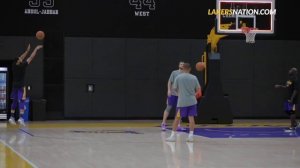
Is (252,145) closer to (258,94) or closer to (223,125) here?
(223,125)

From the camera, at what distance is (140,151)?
12.9 m

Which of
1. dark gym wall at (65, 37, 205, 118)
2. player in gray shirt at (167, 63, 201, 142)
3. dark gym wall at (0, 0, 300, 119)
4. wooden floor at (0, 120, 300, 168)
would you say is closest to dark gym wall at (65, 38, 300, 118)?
dark gym wall at (65, 37, 205, 118)

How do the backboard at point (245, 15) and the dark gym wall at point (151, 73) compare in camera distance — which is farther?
the dark gym wall at point (151, 73)

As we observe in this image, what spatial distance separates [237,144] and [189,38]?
13.4 m

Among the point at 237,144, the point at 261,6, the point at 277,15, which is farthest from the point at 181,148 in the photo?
the point at 277,15

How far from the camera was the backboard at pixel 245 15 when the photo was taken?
925 inches

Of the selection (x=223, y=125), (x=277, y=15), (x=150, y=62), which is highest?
(x=277, y=15)

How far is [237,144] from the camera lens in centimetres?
1467

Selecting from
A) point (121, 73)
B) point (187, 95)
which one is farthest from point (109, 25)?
point (187, 95)

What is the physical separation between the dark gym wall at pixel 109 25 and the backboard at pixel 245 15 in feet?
10.5

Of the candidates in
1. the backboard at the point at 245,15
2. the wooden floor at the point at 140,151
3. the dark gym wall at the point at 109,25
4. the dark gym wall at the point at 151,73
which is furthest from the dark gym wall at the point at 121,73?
the wooden floor at the point at 140,151

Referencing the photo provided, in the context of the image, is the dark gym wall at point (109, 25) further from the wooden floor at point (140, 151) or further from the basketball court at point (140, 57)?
the wooden floor at point (140, 151)

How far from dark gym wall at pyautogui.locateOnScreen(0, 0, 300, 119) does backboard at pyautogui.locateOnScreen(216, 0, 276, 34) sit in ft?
10.5

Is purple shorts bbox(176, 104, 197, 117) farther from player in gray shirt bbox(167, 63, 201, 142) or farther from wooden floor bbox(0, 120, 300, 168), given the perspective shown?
wooden floor bbox(0, 120, 300, 168)
